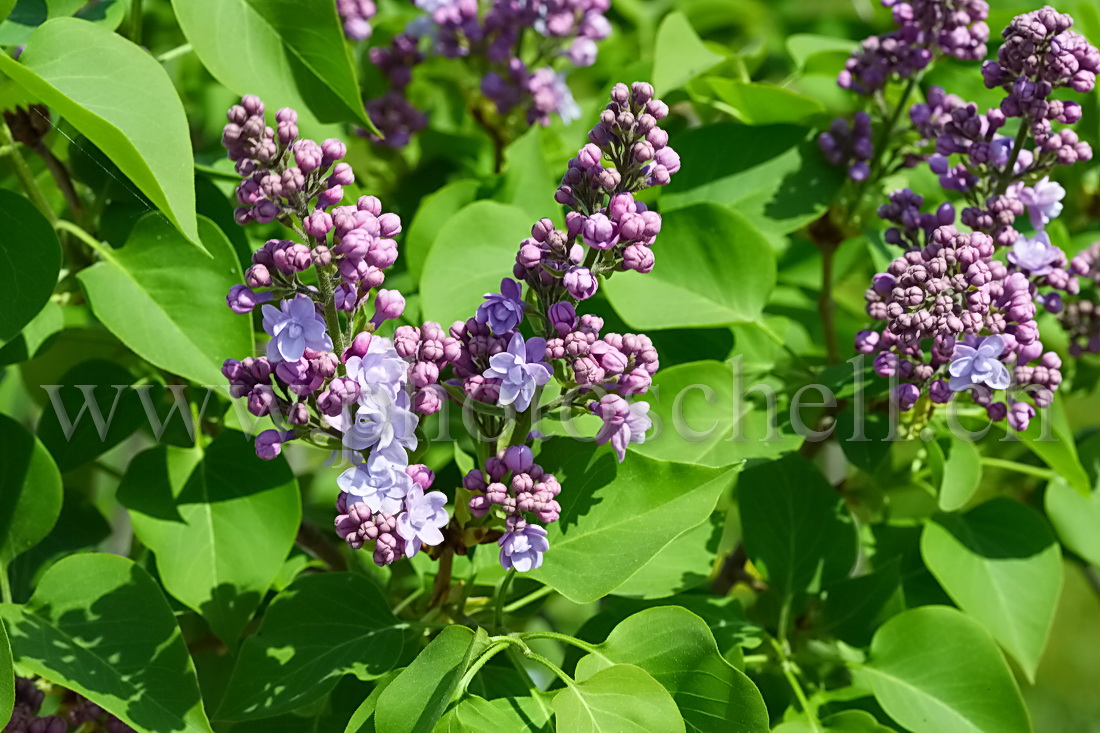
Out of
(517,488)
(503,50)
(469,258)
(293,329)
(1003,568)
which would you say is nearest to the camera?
(293,329)

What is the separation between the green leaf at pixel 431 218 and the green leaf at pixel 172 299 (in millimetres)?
337

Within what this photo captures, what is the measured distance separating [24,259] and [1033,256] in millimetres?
1235

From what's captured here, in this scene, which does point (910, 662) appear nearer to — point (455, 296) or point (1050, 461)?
point (1050, 461)

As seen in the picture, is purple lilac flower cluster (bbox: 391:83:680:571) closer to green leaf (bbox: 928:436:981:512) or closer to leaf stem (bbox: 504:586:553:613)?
leaf stem (bbox: 504:586:553:613)

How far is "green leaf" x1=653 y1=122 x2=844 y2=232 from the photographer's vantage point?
1.60m

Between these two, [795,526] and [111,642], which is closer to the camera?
[111,642]

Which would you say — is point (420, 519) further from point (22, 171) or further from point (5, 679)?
point (22, 171)

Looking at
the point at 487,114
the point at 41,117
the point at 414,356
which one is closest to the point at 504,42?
the point at 487,114

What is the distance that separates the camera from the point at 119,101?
1062 mm

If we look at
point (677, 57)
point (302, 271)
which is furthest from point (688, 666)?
point (677, 57)

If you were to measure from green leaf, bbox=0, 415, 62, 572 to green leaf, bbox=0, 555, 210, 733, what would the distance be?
12 centimetres

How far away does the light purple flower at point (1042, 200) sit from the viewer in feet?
4.37

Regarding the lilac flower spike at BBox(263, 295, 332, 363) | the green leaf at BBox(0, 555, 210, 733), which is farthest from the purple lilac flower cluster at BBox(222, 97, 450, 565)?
the green leaf at BBox(0, 555, 210, 733)

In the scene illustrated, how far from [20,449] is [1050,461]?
1.38 meters
